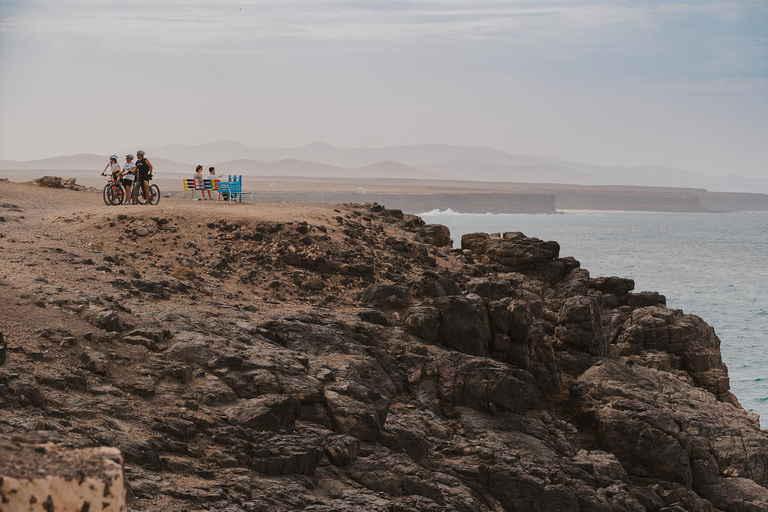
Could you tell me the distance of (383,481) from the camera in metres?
11.8

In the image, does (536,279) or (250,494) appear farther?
(536,279)

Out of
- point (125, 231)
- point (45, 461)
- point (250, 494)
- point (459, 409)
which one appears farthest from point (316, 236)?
point (45, 461)

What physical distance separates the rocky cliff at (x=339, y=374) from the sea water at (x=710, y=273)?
19151 millimetres

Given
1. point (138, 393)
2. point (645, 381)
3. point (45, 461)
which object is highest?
point (45, 461)

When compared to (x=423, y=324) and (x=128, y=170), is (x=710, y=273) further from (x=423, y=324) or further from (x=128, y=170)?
(x=423, y=324)

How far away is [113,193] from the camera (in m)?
24.7

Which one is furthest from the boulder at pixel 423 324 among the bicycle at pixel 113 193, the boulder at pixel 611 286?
the bicycle at pixel 113 193

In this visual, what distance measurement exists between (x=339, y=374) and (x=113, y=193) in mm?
13647

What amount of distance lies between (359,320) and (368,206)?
12.2m

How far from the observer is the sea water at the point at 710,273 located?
45.4 meters

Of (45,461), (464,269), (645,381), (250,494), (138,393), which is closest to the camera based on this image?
(45,461)

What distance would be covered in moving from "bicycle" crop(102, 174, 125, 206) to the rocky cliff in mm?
2088

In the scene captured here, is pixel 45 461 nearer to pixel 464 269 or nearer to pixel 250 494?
pixel 250 494

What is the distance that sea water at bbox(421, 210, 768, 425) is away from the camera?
4544cm
